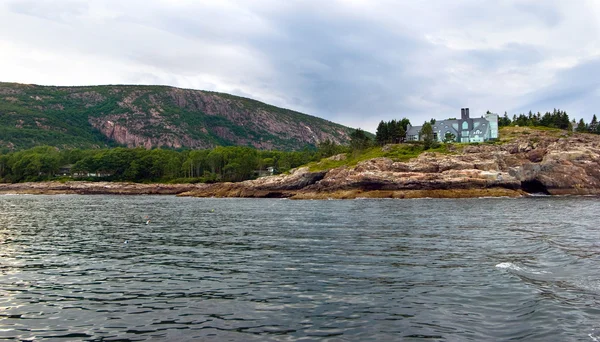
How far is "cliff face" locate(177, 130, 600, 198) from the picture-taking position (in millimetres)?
95750

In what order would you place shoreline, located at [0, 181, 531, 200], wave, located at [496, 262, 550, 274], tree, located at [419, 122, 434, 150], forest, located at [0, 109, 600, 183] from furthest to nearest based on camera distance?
forest, located at [0, 109, 600, 183], tree, located at [419, 122, 434, 150], shoreline, located at [0, 181, 531, 200], wave, located at [496, 262, 550, 274]

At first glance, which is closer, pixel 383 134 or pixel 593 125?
pixel 593 125

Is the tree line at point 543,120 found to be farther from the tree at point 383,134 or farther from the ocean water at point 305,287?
the ocean water at point 305,287

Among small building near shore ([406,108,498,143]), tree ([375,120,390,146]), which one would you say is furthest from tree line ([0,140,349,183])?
small building near shore ([406,108,498,143])

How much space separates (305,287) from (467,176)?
8834cm

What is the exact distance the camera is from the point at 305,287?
1656 cm

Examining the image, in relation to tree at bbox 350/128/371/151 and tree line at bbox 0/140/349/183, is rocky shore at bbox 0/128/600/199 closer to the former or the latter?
tree at bbox 350/128/371/151

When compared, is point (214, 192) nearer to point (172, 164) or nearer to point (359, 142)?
point (359, 142)

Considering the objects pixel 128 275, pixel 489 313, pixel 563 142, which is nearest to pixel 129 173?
pixel 563 142

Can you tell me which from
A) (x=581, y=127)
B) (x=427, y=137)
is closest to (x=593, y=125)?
(x=581, y=127)

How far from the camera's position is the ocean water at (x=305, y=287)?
39.3ft

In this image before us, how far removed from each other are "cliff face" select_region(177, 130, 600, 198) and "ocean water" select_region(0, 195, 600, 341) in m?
65.4

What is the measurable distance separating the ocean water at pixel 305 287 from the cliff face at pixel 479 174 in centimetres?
6537

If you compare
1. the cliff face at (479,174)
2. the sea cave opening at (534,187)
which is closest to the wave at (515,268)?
the cliff face at (479,174)
